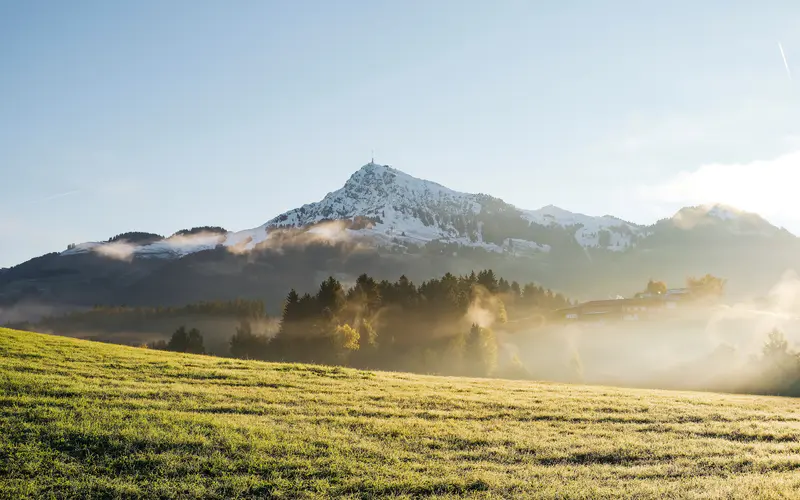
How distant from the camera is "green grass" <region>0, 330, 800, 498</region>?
14.3m

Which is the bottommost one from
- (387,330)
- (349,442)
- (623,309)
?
(387,330)

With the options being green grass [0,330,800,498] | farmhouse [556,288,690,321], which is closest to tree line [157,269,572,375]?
farmhouse [556,288,690,321]

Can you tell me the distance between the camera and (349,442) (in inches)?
717

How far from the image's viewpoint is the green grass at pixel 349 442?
1434 centimetres

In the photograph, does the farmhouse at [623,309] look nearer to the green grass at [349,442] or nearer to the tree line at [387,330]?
the tree line at [387,330]

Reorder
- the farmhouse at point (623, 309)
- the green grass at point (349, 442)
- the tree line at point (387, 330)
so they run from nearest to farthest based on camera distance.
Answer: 1. the green grass at point (349, 442)
2. the tree line at point (387, 330)
3. the farmhouse at point (623, 309)

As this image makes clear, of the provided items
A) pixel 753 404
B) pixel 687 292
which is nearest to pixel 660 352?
pixel 687 292

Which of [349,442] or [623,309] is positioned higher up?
[623,309]

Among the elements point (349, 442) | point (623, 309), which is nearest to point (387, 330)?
point (623, 309)

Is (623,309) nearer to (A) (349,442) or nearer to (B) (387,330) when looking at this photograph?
(B) (387,330)

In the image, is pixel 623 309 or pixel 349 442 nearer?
pixel 349 442

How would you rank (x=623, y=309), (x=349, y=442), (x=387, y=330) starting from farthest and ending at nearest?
(x=623, y=309)
(x=387, y=330)
(x=349, y=442)

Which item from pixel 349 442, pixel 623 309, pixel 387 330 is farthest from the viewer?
pixel 623 309

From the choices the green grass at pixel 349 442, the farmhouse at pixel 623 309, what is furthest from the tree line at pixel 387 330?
the green grass at pixel 349 442
